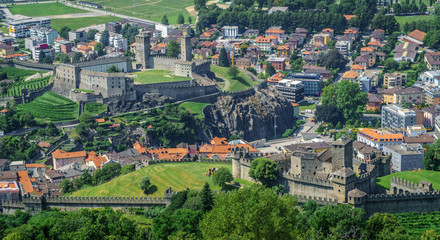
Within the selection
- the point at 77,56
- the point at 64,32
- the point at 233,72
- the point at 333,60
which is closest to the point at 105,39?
the point at 64,32

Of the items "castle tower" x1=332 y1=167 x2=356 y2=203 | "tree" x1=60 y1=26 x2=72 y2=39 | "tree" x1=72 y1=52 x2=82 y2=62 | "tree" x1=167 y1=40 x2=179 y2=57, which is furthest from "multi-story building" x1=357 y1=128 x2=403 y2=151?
"tree" x1=60 y1=26 x2=72 y2=39

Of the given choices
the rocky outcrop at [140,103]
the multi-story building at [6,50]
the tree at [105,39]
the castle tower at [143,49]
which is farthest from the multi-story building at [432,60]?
the multi-story building at [6,50]

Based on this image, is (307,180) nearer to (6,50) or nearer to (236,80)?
(236,80)

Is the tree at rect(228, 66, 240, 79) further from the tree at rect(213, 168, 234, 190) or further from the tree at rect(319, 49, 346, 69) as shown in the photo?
the tree at rect(213, 168, 234, 190)

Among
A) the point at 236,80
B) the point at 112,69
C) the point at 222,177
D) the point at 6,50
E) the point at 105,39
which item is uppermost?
the point at 105,39

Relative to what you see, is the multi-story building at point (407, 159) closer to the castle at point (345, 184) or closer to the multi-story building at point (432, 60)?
the castle at point (345, 184)
